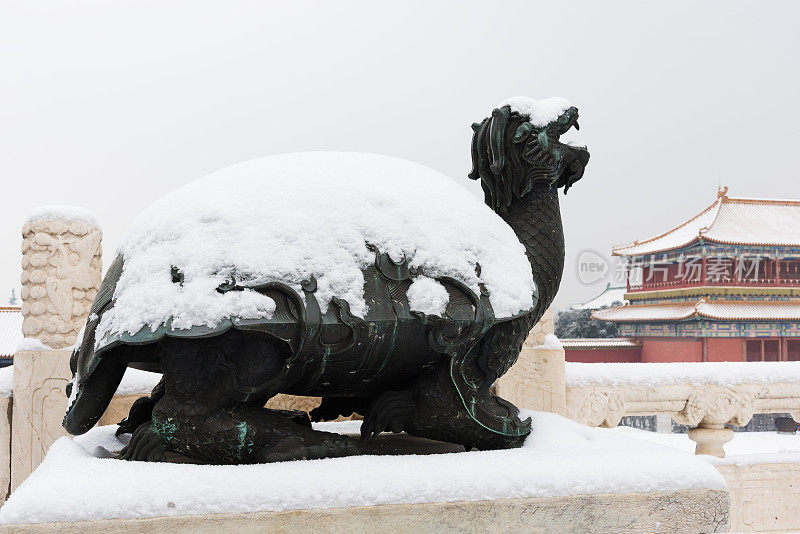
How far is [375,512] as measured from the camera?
1323mm

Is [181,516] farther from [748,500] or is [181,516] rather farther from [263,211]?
[748,500]

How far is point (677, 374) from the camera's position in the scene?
326 cm

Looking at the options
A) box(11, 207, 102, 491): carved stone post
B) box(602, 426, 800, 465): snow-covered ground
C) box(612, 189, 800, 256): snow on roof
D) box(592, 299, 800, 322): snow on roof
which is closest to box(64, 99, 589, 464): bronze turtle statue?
box(11, 207, 102, 491): carved stone post

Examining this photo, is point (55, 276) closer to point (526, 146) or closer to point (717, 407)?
point (526, 146)

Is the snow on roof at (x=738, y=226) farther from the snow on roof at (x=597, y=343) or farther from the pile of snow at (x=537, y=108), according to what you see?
the pile of snow at (x=537, y=108)

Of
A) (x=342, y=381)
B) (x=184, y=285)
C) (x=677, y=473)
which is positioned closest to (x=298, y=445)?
(x=342, y=381)

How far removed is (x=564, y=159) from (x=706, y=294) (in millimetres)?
14730

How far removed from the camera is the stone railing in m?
3.24

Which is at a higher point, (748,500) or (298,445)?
(298,445)

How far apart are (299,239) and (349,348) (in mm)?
275

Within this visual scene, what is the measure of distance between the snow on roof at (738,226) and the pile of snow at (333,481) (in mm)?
14497

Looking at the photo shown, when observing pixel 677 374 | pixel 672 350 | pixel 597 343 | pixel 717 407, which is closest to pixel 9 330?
pixel 677 374

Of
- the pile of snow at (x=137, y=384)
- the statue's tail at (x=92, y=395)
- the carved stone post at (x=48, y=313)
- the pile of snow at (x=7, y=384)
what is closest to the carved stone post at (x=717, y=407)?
the pile of snow at (x=137, y=384)

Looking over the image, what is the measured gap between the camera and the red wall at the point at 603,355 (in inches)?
591
